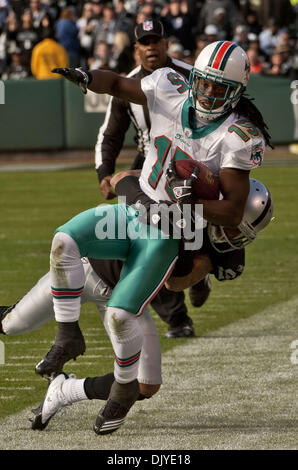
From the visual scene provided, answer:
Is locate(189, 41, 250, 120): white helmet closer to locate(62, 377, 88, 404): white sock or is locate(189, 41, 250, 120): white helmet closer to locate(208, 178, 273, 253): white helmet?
locate(208, 178, 273, 253): white helmet

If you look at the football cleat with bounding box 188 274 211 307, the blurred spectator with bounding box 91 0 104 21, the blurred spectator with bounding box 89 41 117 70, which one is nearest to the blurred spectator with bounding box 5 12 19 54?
the blurred spectator with bounding box 91 0 104 21

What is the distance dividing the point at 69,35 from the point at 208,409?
14.9 meters

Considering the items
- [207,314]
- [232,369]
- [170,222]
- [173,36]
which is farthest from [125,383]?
[173,36]

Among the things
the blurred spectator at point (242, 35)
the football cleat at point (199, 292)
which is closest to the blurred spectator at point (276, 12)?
the blurred spectator at point (242, 35)

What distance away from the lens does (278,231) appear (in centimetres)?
1155

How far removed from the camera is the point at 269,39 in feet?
65.0

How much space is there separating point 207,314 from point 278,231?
13.2ft

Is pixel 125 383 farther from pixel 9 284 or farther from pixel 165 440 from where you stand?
pixel 9 284

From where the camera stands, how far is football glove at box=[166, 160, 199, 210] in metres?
4.50

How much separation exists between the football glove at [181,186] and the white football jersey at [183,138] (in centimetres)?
19

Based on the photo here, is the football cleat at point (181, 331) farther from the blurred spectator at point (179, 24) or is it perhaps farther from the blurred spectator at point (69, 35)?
the blurred spectator at point (69, 35)

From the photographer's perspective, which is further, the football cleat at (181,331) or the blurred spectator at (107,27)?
the blurred spectator at (107,27)

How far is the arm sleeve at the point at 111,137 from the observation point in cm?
729

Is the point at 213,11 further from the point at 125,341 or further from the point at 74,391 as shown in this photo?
the point at 125,341
